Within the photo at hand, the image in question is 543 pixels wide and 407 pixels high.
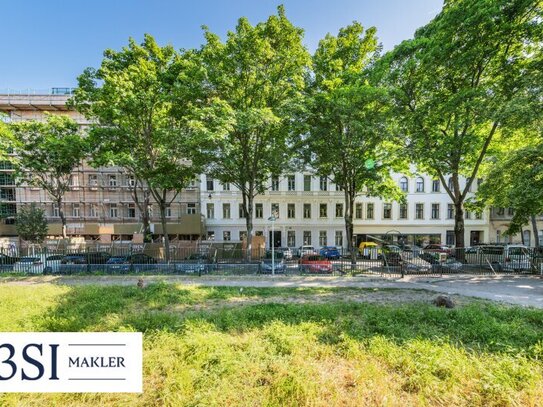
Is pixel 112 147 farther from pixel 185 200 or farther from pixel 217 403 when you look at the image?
pixel 217 403

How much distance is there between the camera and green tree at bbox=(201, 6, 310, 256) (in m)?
15.1

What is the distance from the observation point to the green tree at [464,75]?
490 inches

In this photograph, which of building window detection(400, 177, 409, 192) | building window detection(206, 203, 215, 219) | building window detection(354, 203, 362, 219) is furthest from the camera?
building window detection(400, 177, 409, 192)

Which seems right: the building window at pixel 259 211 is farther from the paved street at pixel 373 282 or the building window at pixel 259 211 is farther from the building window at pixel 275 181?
the paved street at pixel 373 282

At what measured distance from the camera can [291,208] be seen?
3303 centimetres

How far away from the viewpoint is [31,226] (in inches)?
1102

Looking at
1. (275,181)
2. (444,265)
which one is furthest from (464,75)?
(275,181)

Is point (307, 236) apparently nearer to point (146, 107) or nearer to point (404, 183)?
point (404, 183)

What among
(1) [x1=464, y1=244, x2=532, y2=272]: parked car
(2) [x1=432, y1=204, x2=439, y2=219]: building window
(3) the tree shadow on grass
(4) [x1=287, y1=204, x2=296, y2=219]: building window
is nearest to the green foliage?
(1) [x1=464, y1=244, x2=532, y2=272]: parked car

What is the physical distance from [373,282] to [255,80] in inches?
573

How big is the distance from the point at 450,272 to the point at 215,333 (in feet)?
51.4

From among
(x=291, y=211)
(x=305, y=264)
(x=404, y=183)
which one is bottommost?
(x=305, y=264)

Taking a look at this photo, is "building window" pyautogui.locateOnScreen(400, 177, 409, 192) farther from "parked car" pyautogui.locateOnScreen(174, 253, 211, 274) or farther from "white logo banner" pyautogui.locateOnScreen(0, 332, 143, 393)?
"white logo banner" pyautogui.locateOnScreen(0, 332, 143, 393)

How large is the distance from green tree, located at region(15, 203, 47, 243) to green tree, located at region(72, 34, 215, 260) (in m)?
16.8
